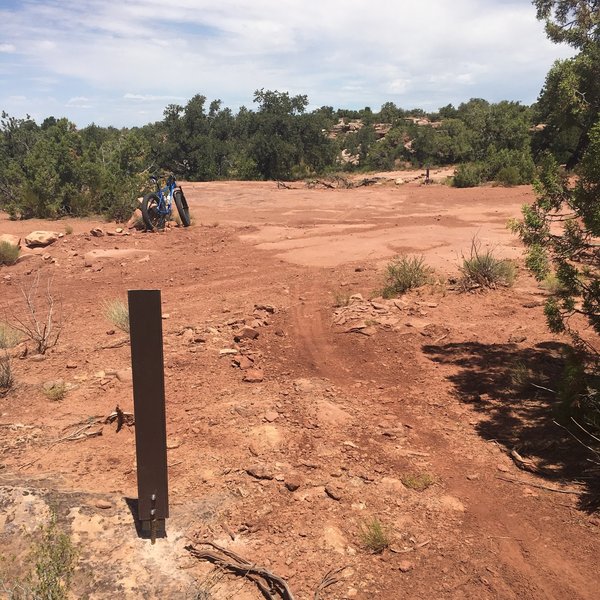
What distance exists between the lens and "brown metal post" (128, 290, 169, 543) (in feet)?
10.5

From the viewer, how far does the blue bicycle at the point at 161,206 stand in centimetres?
1519

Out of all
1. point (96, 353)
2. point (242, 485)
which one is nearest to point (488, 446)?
point (242, 485)

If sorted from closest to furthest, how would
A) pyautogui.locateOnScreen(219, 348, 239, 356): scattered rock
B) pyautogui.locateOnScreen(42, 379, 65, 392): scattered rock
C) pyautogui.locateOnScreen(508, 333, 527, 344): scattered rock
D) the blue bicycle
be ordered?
pyautogui.locateOnScreen(42, 379, 65, 392): scattered rock, pyautogui.locateOnScreen(219, 348, 239, 356): scattered rock, pyautogui.locateOnScreen(508, 333, 527, 344): scattered rock, the blue bicycle

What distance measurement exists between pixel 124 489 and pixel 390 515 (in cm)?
185

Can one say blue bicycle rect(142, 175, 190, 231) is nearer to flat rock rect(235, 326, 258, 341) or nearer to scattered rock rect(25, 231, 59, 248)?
scattered rock rect(25, 231, 59, 248)

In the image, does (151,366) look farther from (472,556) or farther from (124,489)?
(472,556)

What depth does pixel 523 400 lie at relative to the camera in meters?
5.43

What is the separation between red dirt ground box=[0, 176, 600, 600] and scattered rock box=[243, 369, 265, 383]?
9 centimetres

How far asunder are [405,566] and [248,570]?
0.91 m

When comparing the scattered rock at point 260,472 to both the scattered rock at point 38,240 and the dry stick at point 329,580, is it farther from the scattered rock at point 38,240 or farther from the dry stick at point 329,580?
the scattered rock at point 38,240

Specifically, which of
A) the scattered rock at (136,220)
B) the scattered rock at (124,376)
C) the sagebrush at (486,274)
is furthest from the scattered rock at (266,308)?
the scattered rock at (136,220)

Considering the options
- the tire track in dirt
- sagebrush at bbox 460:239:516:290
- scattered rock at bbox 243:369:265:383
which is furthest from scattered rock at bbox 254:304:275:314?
sagebrush at bbox 460:239:516:290

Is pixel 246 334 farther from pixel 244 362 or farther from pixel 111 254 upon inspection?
pixel 111 254

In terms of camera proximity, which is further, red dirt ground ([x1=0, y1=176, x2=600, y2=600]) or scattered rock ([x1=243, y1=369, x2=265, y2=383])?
scattered rock ([x1=243, y1=369, x2=265, y2=383])
